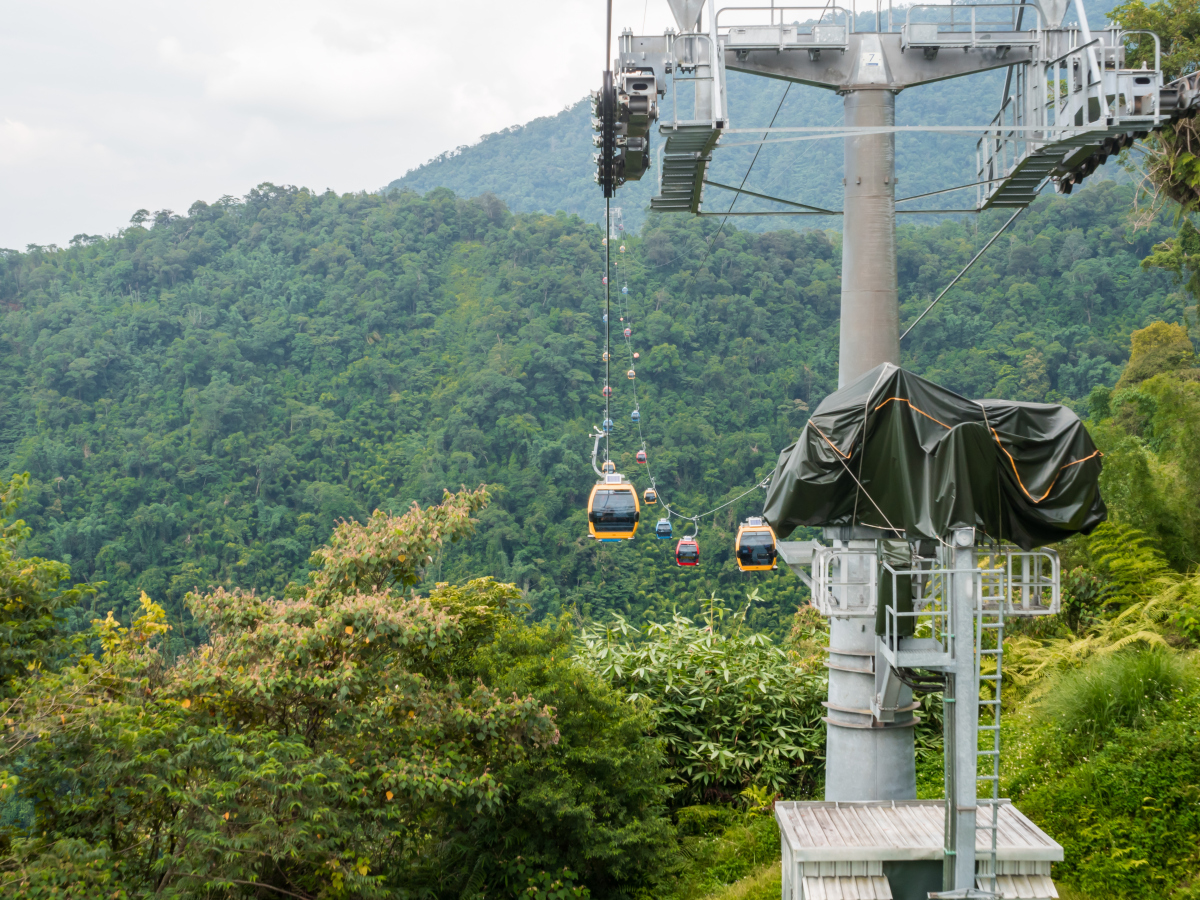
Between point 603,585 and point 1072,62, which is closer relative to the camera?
point 1072,62

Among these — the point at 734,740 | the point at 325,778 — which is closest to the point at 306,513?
the point at 734,740

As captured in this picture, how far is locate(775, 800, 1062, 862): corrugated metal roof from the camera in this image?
16.8 ft

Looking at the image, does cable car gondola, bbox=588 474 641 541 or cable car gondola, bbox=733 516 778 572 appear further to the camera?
cable car gondola, bbox=588 474 641 541

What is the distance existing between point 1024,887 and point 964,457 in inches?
90.3

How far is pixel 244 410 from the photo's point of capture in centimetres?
4484

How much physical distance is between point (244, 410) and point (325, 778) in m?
42.1

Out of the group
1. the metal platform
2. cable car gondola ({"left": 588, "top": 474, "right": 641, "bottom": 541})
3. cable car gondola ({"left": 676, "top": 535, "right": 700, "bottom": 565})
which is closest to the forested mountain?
cable car gondola ({"left": 676, "top": 535, "right": 700, "bottom": 565})

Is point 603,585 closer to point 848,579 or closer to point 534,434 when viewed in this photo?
point 534,434

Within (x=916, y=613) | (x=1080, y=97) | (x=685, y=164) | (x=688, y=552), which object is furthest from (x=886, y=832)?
(x=688, y=552)

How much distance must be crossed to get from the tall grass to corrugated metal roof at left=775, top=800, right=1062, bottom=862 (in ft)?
8.10

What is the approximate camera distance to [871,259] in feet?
23.1

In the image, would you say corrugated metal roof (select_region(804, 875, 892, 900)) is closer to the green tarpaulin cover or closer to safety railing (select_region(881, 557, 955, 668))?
safety railing (select_region(881, 557, 955, 668))

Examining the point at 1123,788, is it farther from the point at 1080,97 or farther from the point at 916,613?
the point at 1080,97

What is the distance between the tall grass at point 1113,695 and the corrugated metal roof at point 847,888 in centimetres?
337
